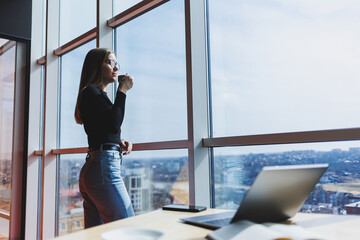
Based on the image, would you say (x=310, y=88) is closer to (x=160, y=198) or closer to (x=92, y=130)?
(x=92, y=130)

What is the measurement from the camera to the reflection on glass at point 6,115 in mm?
3803

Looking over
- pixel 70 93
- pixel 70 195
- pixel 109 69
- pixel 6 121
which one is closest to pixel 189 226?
pixel 109 69

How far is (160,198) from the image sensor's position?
248cm

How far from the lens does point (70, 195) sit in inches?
140

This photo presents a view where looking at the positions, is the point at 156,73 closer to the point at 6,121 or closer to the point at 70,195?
the point at 70,195

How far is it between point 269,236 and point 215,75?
1586mm

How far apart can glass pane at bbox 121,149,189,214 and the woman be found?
642 millimetres

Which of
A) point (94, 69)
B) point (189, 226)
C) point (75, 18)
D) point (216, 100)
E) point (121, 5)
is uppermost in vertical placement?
point (75, 18)

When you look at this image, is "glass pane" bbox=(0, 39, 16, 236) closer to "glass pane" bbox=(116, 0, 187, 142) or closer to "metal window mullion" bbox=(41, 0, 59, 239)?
"metal window mullion" bbox=(41, 0, 59, 239)

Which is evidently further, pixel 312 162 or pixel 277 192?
pixel 312 162

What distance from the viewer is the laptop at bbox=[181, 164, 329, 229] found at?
32.7 inches

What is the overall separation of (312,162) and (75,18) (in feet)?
10.2

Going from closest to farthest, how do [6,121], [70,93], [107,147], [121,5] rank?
[107,147] < [121,5] < [70,93] < [6,121]

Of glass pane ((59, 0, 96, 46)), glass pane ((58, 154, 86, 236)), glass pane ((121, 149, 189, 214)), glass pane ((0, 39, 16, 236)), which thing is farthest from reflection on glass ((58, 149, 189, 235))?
glass pane ((59, 0, 96, 46))
